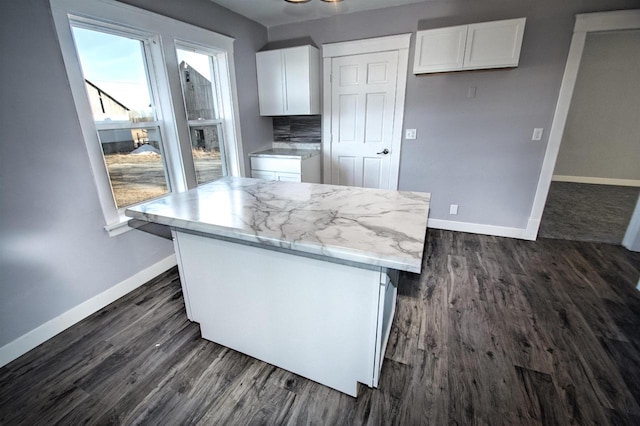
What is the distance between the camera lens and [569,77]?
2.65m

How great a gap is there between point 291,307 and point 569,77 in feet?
10.8

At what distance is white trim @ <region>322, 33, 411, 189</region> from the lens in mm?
3121

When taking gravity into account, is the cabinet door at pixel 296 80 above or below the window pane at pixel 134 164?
above

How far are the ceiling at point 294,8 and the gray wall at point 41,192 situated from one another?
3.63 ft

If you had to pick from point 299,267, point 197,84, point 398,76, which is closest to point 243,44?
point 197,84

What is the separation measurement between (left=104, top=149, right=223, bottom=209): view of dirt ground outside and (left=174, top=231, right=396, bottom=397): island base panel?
104cm

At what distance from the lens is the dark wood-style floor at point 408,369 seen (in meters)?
1.36

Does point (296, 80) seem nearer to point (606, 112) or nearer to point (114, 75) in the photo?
point (114, 75)

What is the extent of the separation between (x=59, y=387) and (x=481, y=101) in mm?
4047

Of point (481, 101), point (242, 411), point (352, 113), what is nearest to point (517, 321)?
point (242, 411)

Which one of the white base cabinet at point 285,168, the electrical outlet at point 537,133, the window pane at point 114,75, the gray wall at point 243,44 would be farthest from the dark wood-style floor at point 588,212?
the window pane at point 114,75

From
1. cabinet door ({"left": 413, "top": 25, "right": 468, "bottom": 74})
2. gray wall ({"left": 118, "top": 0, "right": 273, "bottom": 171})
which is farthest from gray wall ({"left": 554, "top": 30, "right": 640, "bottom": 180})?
gray wall ({"left": 118, "top": 0, "right": 273, "bottom": 171})

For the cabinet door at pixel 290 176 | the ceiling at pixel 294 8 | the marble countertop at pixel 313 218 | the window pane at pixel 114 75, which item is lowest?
the cabinet door at pixel 290 176

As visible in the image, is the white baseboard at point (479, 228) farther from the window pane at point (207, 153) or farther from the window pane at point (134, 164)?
the window pane at point (134, 164)
